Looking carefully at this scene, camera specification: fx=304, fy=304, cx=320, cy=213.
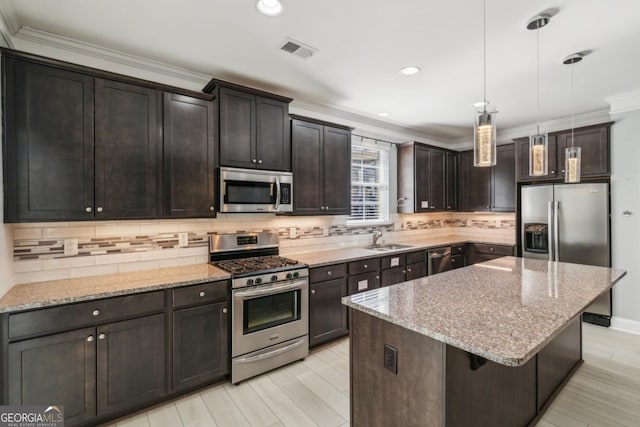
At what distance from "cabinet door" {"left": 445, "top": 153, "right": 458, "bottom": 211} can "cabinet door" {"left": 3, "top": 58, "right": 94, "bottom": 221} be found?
497 centimetres

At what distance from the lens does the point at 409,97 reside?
364cm

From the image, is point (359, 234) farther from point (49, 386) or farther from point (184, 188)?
point (49, 386)

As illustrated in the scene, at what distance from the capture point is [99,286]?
85.7 inches

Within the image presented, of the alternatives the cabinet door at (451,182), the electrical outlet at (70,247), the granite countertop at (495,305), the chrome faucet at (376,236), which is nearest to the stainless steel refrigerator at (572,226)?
the cabinet door at (451,182)

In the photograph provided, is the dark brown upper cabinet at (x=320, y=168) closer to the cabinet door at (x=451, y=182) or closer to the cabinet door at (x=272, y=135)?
the cabinet door at (x=272, y=135)

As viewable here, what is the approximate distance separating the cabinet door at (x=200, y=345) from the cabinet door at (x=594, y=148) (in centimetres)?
460

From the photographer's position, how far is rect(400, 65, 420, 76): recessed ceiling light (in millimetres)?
2836

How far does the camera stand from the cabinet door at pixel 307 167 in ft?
11.0

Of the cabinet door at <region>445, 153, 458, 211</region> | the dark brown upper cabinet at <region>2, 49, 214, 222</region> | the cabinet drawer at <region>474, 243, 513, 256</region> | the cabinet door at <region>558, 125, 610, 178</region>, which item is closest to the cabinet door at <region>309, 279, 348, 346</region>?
the dark brown upper cabinet at <region>2, 49, 214, 222</region>

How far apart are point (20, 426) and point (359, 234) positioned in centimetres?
362

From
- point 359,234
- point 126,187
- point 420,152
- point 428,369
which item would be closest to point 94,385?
point 126,187

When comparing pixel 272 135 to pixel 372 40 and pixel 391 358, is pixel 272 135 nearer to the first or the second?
pixel 372 40

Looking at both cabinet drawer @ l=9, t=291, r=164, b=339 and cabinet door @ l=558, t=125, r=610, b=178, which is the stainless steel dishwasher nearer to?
cabinet door @ l=558, t=125, r=610, b=178

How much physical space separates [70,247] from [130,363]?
41.2 inches
